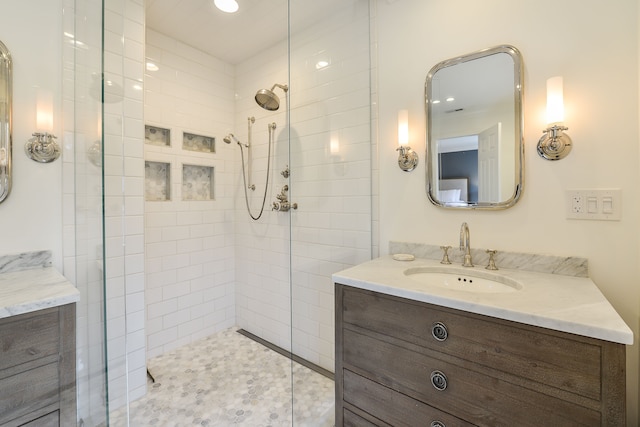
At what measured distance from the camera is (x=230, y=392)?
6.24ft

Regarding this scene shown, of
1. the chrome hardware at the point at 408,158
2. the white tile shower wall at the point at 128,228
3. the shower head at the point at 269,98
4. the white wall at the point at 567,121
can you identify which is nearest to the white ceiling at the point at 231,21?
the white tile shower wall at the point at 128,228

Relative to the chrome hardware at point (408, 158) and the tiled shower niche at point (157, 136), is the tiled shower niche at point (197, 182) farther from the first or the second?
the chrome hardware at point (408, 158)

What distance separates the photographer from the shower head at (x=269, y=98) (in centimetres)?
215

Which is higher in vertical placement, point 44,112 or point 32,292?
point 44,112

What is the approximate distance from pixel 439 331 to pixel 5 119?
214cm

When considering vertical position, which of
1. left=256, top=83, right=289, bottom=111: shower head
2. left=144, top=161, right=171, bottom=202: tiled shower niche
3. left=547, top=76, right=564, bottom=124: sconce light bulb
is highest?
left=256, top=83, right=289, bottom=111: shower head

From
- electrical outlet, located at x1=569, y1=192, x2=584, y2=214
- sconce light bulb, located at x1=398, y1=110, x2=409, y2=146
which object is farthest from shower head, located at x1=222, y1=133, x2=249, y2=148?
electrical outlet, located at x1=569, y1=192, x2=584, y2=214

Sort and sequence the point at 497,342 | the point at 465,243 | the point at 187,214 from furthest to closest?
1. the point at 187,214
2. the point at 465,243
3. the point at 497,342

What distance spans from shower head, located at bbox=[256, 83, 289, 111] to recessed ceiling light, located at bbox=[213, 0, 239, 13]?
56 cm

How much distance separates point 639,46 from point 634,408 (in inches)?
58.9

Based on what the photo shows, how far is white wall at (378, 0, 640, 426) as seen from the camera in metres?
1.19

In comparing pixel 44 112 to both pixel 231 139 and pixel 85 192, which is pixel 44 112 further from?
pixel 231 139


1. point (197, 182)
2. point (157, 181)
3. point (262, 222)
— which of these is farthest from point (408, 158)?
point (157, 181)

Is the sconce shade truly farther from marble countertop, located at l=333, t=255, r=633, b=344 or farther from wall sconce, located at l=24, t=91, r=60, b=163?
marble countertop, located at l=333, t=255, r=633, b=344
